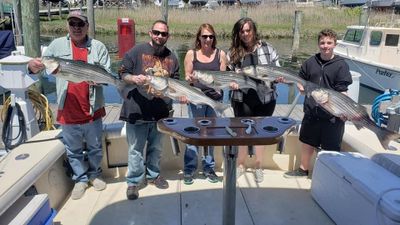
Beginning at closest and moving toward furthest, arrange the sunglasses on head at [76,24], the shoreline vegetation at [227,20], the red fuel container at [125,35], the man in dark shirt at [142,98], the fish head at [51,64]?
the fish head at [51,64] → the sunglasses on head at [76,24] → the man in dark shirt at [142,98] → the red fuel container at [125,35] → the shoreline vegetation at [227,20]

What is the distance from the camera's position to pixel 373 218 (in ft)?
9.02

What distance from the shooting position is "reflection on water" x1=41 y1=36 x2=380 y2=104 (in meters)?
9.65

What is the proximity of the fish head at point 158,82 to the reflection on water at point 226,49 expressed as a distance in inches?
53.0

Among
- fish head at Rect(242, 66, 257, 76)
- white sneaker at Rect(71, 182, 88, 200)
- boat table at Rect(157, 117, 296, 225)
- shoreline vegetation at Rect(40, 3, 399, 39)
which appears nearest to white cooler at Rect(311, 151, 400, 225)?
boat table at Rect(157, 117, 296, 225)

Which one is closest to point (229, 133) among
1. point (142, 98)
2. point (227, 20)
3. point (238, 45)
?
point (142, 98)

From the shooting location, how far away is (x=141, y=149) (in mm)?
3758

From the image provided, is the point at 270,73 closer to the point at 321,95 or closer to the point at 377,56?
the point at 321,95

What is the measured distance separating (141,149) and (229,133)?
143cm

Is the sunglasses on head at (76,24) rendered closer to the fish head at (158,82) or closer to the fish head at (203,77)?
the fish head at (158,82)

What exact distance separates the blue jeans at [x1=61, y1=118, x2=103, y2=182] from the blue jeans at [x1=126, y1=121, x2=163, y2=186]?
0.98ft

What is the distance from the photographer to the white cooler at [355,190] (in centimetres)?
265

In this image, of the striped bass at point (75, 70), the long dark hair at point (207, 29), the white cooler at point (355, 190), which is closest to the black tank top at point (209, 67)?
the long dark hair at point (207, 29)

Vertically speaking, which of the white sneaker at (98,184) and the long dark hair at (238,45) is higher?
the long dark hair at (238,45)

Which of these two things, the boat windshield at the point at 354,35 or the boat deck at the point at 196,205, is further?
the boat windshield at the point at 354,35
